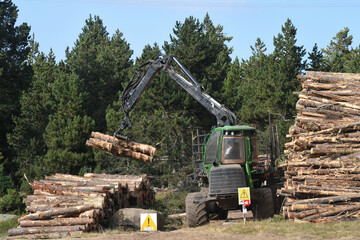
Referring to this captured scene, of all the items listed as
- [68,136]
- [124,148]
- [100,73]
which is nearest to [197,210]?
[124,148]

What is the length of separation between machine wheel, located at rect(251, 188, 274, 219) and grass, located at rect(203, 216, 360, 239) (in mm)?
1392

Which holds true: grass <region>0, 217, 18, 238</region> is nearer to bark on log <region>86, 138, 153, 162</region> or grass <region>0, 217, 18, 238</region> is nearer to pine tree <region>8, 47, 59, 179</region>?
bark on log <region>86, 138, 153, 162</region>

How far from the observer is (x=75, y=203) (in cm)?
1661

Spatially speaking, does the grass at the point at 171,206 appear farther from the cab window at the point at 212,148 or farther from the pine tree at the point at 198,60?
the pine tree at the point at 198,60

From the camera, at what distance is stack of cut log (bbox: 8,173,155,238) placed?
1553cm

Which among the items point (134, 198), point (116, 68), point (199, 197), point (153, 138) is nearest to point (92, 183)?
point (134, 198)

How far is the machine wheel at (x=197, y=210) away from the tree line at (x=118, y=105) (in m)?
10.4

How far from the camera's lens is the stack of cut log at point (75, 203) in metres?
15.5

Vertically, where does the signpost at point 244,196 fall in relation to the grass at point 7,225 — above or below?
above

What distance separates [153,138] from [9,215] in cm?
987

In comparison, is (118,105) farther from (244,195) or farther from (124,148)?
(244,195)

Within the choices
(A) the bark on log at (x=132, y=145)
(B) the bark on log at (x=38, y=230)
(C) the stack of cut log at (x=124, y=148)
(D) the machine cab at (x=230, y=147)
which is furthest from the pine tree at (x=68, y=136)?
(D) the machine cab at (x=230, y=147)

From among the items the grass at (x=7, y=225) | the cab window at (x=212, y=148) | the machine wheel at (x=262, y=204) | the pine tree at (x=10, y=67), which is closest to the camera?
the machine wheel at (x=262, y=204)

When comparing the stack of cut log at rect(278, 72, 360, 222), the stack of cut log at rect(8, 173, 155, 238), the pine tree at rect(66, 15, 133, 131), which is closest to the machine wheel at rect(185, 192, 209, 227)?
the stack of cut log at rect(278, 72, 360, 222)
